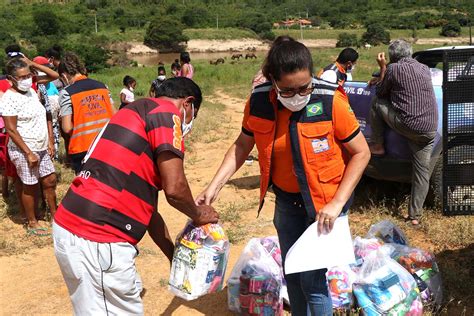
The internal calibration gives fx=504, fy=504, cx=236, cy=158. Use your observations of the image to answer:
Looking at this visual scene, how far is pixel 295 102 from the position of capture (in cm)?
241

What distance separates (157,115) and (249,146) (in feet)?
2.35

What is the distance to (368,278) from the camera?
3.24m

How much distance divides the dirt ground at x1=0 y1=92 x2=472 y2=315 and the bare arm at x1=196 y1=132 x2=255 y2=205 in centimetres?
120

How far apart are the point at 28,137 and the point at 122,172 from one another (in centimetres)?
330

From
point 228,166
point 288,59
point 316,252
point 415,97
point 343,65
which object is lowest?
point 316,252

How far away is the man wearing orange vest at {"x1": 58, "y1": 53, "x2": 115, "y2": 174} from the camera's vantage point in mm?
4680

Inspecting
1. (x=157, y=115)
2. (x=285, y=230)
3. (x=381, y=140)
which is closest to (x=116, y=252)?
(x=157, y=115)

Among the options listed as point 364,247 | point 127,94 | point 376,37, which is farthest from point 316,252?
point 376,37

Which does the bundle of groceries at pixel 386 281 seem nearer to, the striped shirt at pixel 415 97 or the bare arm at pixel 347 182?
the bare arm at pixel 347 182

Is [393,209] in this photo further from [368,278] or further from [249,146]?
[249,146]

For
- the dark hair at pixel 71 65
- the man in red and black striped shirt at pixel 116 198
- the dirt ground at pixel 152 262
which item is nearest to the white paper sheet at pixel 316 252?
the man in red and black striped shirt at pixel 116 198

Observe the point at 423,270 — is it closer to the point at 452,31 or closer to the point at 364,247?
the point at 364,247

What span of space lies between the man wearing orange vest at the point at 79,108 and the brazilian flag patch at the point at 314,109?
9.24 ft

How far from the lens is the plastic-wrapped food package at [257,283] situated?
3355mm
